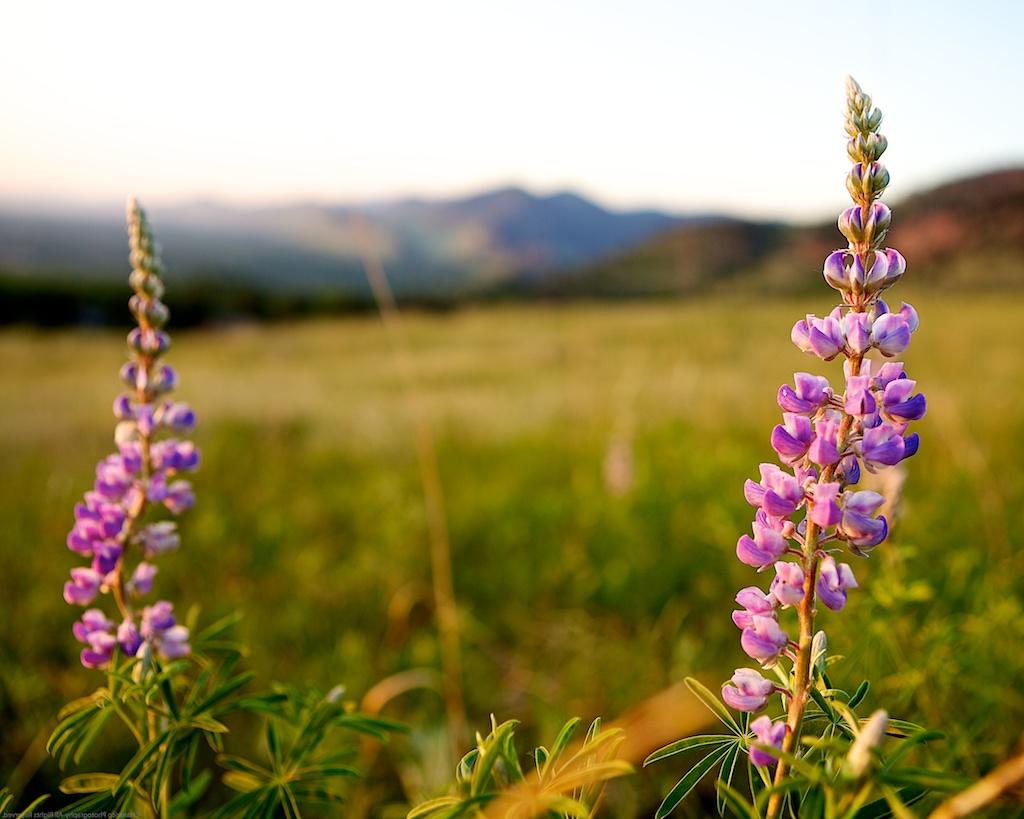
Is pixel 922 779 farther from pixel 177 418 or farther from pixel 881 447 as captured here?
pixel 177 418

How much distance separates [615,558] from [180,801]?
298cm

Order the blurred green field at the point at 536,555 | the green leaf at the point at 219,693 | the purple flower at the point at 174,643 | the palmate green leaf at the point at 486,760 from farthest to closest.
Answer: the blurred green field at the point at 536,555 < the purple flower at the point at 174,643 < the green leaf at the point at 219,693 < the palmate green leaf at the point at 486,760

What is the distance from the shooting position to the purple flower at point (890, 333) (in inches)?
36.6

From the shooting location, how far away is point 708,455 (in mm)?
5043

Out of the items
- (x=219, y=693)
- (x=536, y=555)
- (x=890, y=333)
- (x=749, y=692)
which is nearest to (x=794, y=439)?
A: (x=890, y=333)

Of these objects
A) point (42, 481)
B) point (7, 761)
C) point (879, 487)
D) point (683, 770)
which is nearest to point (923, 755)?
point (879, 487)

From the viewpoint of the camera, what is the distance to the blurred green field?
235 cm

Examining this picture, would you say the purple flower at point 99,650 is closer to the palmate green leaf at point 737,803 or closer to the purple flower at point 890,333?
the palmate green leaf at point 737,803

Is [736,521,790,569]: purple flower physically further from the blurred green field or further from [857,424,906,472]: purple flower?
the blurred green field

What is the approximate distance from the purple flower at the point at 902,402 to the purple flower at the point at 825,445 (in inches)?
2.8

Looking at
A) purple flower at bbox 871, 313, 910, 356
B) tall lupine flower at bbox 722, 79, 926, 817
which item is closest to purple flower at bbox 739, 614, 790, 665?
tall lupine flower at bbox 722, 79, 926, 817

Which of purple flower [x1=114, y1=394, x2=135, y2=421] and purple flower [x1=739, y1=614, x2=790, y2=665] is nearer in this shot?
purple flower [x1=739, y1=614, x2=790, y2=665]

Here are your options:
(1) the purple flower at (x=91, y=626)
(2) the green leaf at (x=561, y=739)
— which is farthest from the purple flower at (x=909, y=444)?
(1) the purple flower at (x=91, y=626)

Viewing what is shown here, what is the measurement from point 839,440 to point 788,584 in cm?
19
